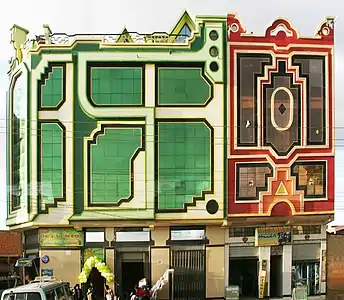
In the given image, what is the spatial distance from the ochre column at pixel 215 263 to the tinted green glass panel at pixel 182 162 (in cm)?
238

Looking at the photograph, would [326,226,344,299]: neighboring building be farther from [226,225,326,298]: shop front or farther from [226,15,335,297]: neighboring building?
[226,15,335,297]: neighboring building

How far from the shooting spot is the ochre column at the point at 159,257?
42.5 m

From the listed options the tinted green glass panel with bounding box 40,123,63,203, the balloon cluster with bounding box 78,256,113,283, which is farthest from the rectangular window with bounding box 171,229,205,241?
the tinted green glass panel with bounding box 40,123,63,203

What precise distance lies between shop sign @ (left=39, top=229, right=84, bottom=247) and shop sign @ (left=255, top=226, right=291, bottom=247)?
31.0 ft

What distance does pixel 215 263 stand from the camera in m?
42.8

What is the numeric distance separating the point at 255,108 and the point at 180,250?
8.49 meters

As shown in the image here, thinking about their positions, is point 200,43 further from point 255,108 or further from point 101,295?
point 101,295

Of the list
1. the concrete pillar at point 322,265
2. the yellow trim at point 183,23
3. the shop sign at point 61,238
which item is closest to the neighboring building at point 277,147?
the concrete pillar at point 322,265

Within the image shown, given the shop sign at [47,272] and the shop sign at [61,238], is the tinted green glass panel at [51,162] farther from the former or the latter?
the shop sign at [47,272]

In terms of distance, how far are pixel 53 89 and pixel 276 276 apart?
622 inches

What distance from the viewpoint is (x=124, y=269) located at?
4303 cm

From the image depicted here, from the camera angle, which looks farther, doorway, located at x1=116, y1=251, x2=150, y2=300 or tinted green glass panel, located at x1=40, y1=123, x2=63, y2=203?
doorway, located at x1=116, y1=251, x2=150, y2=300

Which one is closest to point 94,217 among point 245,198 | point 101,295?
point 101,295

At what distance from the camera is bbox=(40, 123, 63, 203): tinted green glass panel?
138 feet
